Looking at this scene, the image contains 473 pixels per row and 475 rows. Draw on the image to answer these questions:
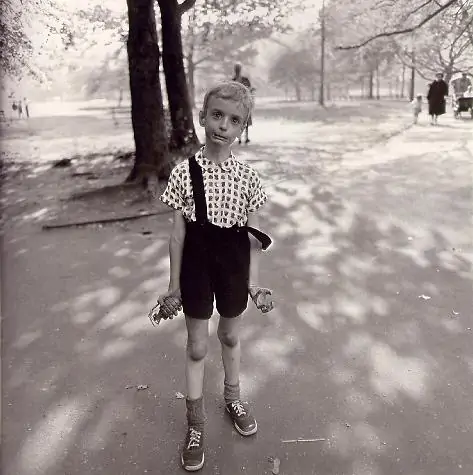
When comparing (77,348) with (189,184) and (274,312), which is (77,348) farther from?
(189,184)

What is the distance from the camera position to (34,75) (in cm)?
2083

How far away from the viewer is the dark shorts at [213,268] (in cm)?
261

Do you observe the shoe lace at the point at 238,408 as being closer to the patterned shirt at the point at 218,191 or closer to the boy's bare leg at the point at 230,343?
the boy's bare leg at the point at 230,343

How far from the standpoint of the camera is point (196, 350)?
282 cm

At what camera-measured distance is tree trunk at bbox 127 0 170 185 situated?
864 centimetres

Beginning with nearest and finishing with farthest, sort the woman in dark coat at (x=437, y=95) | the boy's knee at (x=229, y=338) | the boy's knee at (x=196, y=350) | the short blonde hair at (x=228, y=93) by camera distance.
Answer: the short blonde hair at (x=228, y=93) → the boy's knee at (x=196, y=350) → the boy's knee at (x=229, y=338) → the woman in dark coat at (x=437, y=95)

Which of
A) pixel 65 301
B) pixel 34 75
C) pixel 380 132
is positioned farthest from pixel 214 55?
pixel 65 301

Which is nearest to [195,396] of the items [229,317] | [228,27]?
[229,317]

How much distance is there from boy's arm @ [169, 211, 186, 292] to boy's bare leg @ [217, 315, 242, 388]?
40 centimetres

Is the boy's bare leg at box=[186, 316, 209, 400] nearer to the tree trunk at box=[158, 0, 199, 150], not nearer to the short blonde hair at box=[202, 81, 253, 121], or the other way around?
the short blonde hair at box=[202, 81, 253, 121]

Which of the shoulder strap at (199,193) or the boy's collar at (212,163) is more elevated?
the boy's collar at (212,163)

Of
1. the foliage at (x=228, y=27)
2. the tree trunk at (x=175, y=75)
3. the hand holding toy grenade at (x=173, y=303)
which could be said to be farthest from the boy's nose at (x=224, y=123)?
the foliage at (x=228, y=27)

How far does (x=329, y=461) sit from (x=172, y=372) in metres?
1.30

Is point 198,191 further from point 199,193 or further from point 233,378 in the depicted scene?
point 233,378
